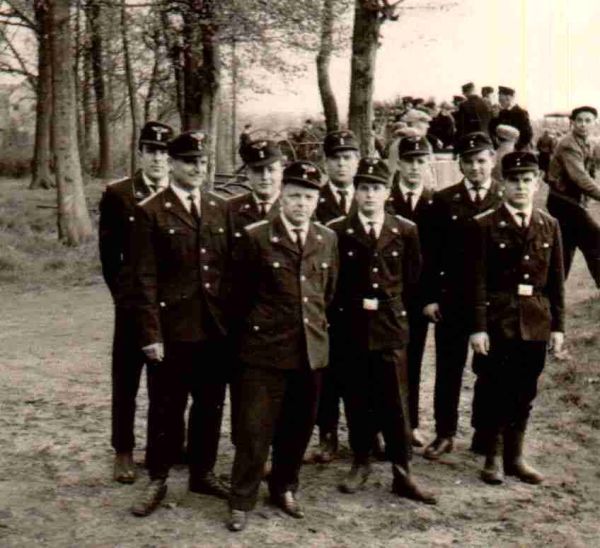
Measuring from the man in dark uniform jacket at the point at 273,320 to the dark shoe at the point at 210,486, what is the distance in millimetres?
453

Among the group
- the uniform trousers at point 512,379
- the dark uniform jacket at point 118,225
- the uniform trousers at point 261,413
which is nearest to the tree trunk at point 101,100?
the dark uniform jacket at point 118,225

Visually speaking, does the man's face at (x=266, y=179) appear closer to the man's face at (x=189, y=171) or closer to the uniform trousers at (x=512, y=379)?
the man's face at (x=189, y=171)

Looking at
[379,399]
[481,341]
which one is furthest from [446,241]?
[379,399]

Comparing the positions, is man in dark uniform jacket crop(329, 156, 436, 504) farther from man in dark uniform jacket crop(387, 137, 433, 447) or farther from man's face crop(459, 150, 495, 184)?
man's face crop(459, 150, 495, 184)

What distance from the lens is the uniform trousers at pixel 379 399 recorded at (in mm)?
6324

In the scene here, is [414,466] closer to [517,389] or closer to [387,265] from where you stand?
[517,389]

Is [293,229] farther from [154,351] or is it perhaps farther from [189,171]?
[154,351]

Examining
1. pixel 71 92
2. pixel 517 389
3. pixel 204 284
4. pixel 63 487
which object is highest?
pixel 71 92

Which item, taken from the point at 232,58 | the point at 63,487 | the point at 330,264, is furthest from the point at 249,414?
the point at 232,58

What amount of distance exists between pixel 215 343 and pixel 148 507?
0.95m

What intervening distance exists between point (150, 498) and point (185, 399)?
1.87 feet

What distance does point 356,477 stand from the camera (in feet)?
21.2

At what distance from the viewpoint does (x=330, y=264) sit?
6020mm

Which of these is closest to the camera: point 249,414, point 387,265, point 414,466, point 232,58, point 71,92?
point 249,414
